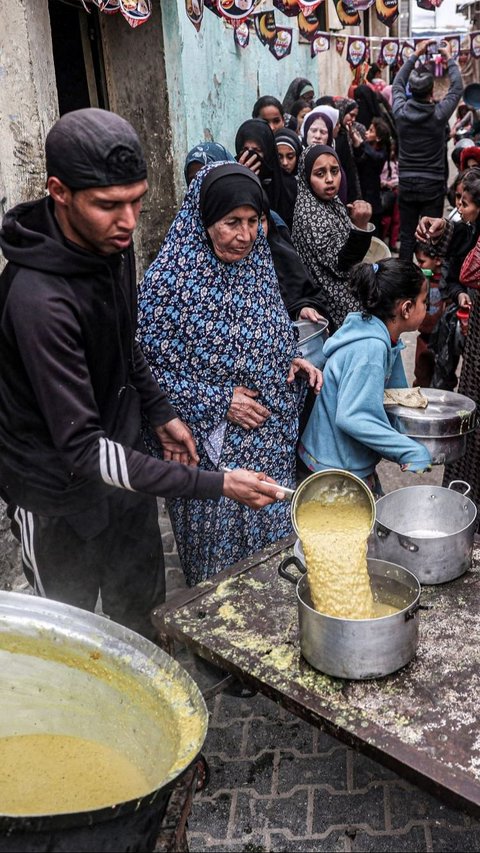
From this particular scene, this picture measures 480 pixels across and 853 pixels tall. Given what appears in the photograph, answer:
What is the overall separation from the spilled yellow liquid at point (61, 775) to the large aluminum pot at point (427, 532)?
36.8 inches

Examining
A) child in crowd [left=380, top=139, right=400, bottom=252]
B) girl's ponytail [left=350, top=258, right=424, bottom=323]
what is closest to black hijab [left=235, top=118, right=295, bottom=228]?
girl's ponytail [left=350, top=258, right=424, bottom=323]

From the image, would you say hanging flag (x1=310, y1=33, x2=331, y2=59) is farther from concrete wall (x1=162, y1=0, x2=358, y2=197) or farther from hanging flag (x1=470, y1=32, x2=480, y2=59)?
hanging flag (x1=470, y1=32, x2=480, y2=59)

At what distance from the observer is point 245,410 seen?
114 inches

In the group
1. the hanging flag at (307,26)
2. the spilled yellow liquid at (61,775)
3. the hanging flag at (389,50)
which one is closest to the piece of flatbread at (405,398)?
the spilled yellow liquid at (61,775)

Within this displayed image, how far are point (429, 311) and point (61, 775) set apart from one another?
4.09m

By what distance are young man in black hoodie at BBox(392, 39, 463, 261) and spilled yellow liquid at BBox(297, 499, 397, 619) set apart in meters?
6.62

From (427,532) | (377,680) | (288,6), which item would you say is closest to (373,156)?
(288,6)

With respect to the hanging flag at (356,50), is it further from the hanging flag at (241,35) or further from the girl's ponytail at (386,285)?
the girl's ponytail at (386,285)

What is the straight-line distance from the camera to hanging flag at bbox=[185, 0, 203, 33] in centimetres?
547

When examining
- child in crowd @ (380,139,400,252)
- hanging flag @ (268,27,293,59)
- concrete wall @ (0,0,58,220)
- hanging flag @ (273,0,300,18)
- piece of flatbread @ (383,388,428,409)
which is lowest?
child in crowd @ (380,139,400,252)

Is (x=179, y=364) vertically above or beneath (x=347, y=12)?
beneath

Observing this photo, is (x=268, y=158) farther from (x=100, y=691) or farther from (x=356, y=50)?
(x=356, y=50)

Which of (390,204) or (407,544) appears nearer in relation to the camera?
(407,544)

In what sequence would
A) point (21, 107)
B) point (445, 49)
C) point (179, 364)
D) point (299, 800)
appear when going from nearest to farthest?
point (299, 800)
point (179, 364)
point (21, 107)
point (445, 49)
